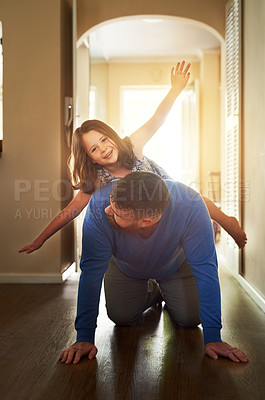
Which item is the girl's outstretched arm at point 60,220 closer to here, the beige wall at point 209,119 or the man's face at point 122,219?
the man's face at point 122,219

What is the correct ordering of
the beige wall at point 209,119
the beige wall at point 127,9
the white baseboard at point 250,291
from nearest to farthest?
1. the white baseboard at point 250,291
2. the beige wall at point 127,9
3. the beige wall at point 209,119

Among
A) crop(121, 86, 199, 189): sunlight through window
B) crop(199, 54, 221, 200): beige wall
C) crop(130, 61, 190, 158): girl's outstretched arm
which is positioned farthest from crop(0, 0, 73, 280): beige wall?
crop(199, 54, 221, 200): beige wall

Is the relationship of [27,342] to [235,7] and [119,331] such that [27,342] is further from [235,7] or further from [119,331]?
[235,7]

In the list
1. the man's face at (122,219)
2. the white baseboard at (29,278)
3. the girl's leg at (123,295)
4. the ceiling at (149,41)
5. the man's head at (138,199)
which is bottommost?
the white baseboard at (29,278)

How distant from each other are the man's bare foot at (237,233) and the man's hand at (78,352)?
72 cm

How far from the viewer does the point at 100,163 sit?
182 cm

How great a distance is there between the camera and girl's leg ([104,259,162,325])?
194 centimetres

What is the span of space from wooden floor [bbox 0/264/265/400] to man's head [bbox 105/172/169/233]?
51 centimetres

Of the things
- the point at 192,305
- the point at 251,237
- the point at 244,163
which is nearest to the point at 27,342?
the point at 192,305

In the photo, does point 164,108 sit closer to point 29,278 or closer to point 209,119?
point 29,278

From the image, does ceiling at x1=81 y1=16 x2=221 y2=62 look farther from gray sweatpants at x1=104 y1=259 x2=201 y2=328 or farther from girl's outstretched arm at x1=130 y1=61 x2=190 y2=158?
gray sweatpants at x1=104 y1=259 x2=201 y2=328

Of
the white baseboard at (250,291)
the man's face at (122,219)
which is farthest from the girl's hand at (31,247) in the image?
the white baseboard at (250,291)

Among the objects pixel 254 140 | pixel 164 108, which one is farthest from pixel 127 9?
pixel 164 108

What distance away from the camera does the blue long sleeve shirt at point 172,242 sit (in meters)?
1.53
